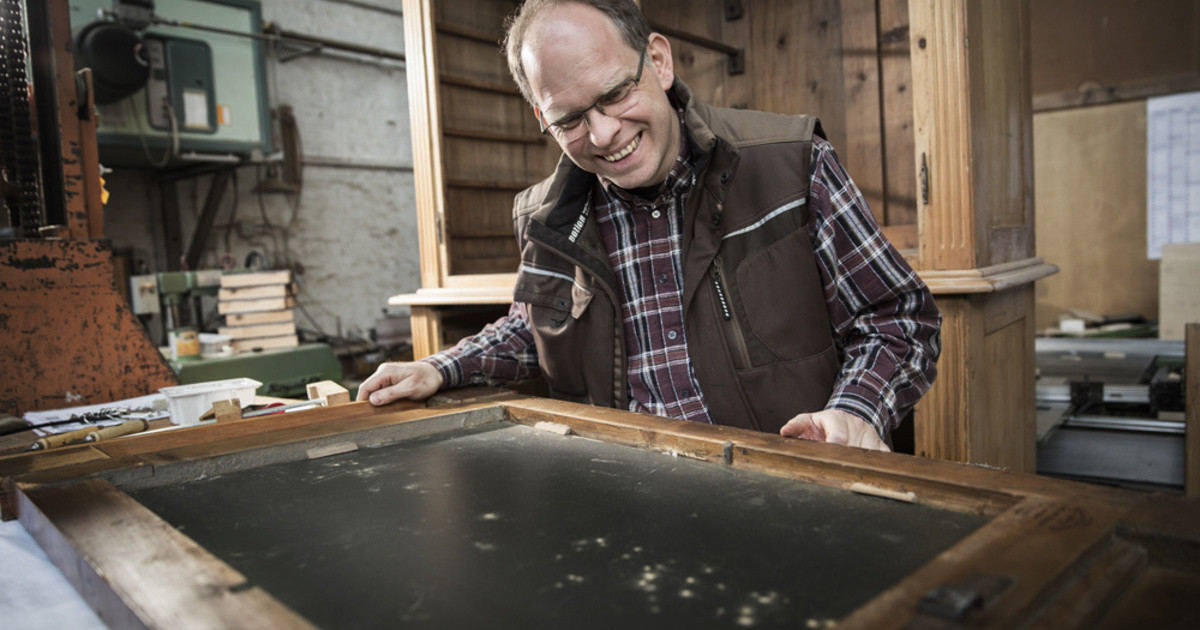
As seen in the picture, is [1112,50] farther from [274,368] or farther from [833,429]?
[274,368]

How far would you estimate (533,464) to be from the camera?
3.19 feet

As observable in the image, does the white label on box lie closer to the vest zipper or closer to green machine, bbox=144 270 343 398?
green machine, bbox=144 270 343 398

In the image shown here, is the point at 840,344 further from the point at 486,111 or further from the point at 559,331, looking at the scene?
the point at 486,111

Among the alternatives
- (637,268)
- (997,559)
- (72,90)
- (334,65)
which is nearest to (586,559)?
(997,559)

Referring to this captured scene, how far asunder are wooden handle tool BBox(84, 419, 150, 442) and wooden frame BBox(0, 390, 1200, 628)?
244 millimetres

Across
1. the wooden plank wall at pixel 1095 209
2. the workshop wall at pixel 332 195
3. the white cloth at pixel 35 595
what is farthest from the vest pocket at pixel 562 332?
the workshop wall at pixel 332 195

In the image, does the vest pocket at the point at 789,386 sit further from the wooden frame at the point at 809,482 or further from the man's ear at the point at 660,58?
the man's ear at the point at 660,58

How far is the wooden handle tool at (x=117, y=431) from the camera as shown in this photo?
4.26ft

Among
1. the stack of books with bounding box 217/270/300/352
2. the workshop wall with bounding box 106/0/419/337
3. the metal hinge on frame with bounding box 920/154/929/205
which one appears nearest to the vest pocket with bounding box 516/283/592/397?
the metal hinge on frame with bounding box 920/154/929/205

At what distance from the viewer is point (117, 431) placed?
4.48ft

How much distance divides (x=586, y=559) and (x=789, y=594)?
0.57 ft

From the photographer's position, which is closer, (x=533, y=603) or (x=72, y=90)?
A: (x=533, y=603)

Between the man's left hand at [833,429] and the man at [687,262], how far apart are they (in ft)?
0.16

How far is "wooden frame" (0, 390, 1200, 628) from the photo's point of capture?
0.52 m
